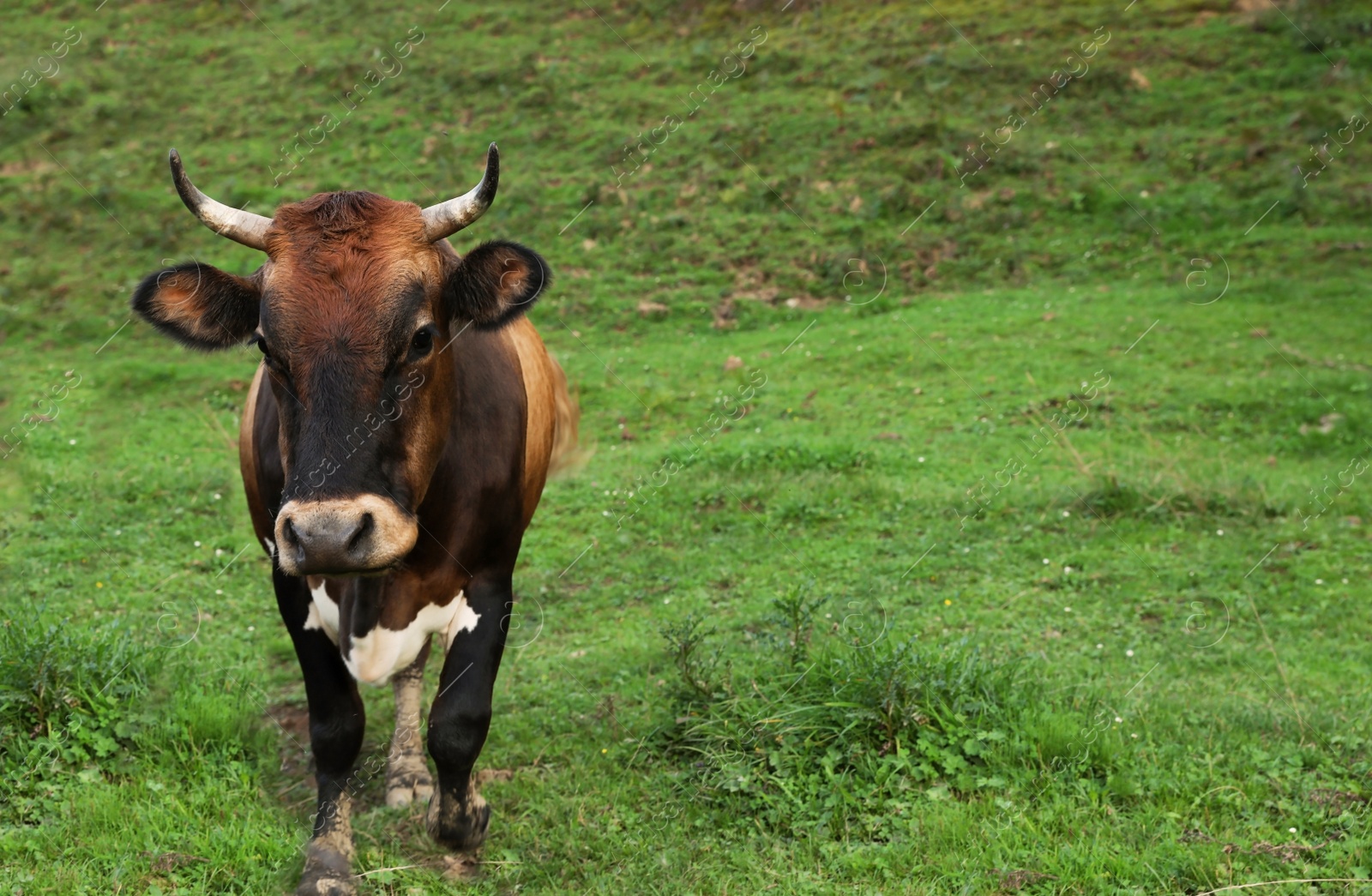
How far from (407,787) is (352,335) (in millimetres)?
2329

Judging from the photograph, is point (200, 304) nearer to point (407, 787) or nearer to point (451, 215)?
point (451, 215)

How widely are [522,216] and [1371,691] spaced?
1147 centimetres

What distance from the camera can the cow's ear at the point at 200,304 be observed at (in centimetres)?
439

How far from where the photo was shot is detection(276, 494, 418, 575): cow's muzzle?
361 centimetres

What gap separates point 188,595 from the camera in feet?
23.7

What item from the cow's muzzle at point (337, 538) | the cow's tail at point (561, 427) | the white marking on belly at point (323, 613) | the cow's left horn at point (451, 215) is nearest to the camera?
the cow's muzzle at point (337, 538)

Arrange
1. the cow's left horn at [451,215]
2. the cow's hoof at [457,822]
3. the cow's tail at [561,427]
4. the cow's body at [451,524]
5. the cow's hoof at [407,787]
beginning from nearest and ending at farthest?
the cow's left horn at [451,215]
the cow's hoof at [457,822]
the cow's body at [451,524]
the cow's hoof at [407,787]
the cow's tail at [561,427]

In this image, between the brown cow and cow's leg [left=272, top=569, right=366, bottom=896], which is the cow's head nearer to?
the brown cow

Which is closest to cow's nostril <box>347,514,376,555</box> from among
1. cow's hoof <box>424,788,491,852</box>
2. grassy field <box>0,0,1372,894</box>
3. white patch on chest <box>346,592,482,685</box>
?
white patch on chest <box>346,592,482,685</box>

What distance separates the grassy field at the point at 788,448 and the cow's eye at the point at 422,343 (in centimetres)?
196

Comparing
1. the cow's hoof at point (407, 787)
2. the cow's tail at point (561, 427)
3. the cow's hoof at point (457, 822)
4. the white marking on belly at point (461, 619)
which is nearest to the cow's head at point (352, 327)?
the white marking on belly at point (461, 619)

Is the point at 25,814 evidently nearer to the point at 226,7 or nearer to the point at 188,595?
the point at 188,595

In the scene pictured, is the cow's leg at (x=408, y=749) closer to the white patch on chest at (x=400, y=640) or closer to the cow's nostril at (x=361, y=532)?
the white patch on chest at (x=400, y=640)

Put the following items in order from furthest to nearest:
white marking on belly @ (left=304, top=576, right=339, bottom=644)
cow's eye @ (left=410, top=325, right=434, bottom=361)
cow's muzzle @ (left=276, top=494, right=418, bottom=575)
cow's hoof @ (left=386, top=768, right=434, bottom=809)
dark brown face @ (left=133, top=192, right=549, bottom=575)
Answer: cow's hoof @ (left=386, top=768, right=434, bottom=809) → white marking on belly @ (left=304, top=576, right=339, bottom=644) → cow's eye @ (left=410, top=325, right=434, bottom=361) → dark brown face @ (left=133, top=192, right=549, bottom=575) → cow's muzzle @ (left=276, top=494, right=418, bottom=575)
